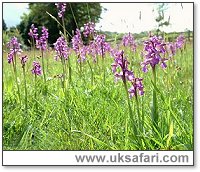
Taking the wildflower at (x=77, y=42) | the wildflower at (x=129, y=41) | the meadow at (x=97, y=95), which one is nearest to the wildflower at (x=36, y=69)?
the meadow at (x=97, y=95)

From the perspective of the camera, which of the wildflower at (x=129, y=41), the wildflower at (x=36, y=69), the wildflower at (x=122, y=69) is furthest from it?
the wildflower at (x=36, y=69)

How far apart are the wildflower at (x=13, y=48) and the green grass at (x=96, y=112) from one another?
0.09 ft

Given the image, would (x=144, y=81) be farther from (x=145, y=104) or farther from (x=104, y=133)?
(x=104, y=133)

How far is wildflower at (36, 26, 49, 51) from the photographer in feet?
5.47

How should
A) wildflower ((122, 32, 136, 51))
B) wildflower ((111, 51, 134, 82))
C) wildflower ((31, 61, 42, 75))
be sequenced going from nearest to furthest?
wildflower ((111, 51, 134, 82)) → wildflower ((122, 32, 136, 51)) → wildflower ((31, 61, 42, 75))

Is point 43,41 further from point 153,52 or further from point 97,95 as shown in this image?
point 153,52

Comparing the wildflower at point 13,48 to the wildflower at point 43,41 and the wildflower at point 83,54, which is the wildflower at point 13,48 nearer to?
the wildflower at point 43,41

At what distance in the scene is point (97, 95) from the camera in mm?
1648

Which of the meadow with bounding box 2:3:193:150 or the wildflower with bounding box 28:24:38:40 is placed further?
the wildflower with bounding box 28:24:38:40

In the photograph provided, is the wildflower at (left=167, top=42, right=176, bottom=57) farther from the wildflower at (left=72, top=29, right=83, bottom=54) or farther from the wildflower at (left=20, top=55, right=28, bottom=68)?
the wildflower at (left=20, top=55, right=28, bottom=68)

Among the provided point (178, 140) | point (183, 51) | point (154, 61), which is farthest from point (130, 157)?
point (183, 51)

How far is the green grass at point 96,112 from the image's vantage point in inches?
58.0

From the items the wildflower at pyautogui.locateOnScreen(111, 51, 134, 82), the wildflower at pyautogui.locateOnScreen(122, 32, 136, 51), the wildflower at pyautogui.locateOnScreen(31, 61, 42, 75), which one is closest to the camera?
the wildflower at pyautogui.locateOnScreen(111, 51, 134, 82)

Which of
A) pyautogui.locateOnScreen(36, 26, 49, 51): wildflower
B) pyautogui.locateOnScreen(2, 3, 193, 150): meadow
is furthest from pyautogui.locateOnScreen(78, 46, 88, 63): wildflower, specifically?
pyautogui.locateOnScreen(36, 26, 49, 51): wildflower
